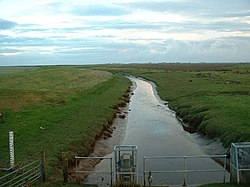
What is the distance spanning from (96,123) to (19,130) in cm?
900

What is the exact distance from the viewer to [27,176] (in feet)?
61.5

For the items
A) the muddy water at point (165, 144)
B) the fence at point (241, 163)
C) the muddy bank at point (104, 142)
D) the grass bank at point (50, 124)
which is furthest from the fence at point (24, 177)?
the fence at point (241, 163)

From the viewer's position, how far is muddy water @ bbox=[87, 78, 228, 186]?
75.3 feet

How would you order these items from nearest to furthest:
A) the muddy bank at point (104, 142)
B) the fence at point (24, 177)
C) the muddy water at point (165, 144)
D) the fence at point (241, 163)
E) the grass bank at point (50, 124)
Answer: the fence at point (24, 177), the fence at point (241, 163), the muddy water at point (165, 144), the muddy bank at point (104, 142), the grass bank at point (50, 124)

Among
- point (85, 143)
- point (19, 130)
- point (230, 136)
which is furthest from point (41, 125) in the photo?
point (230, 136)

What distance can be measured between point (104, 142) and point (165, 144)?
20.0 feet

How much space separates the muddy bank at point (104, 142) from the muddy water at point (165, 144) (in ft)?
2.20

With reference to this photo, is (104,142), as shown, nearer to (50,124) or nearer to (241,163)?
(50,124)

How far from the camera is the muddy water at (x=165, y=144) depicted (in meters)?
23.0

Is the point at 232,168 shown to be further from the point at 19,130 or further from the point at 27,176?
the point at 19,130

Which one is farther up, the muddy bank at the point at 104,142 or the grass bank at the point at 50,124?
the grass bank at the point at 50,124

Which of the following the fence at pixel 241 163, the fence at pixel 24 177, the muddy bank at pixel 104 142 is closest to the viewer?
the fence at pixel 24 177

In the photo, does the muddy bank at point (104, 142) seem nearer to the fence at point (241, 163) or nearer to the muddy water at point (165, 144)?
the muddy water at point (165, 144)

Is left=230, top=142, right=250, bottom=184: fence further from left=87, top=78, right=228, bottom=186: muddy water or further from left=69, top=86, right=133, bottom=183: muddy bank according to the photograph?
left=69, top=86, right=133, bottom=183: muddy bank
